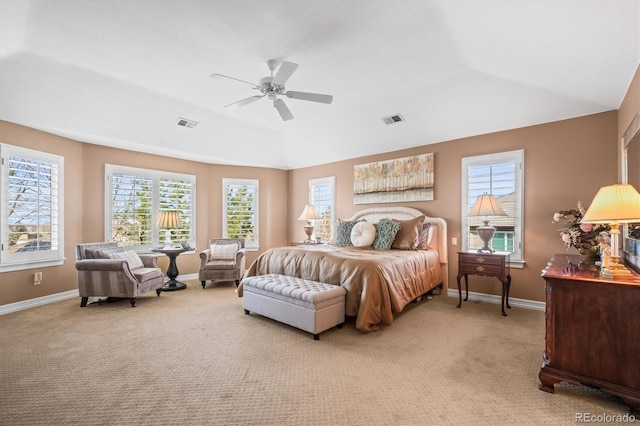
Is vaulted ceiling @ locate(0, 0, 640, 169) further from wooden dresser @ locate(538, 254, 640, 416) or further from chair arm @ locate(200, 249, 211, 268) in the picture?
chair arm @ locate(200, 249, 211, 268)

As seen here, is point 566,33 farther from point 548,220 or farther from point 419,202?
point 419,202

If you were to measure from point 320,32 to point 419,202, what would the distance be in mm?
3413

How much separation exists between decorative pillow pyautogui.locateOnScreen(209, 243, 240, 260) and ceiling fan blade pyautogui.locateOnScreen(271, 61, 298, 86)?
357cm

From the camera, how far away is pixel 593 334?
2.09 meters

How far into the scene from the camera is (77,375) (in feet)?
8.00

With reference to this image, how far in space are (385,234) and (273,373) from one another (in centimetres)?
285

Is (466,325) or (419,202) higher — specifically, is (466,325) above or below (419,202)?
below

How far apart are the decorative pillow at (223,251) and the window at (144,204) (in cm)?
93

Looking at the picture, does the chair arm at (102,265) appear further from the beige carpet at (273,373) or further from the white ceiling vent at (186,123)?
the white ceiling vent at (186,123)

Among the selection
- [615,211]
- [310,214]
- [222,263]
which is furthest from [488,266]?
[222,263]

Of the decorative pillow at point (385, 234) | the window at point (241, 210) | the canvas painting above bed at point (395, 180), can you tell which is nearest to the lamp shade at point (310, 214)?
the canvas painting above bed at point (395, 180)

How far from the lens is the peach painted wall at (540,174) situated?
12.4 feet

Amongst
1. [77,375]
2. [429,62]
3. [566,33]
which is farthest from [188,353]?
→ [566,33]

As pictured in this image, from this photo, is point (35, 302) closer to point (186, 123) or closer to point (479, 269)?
point (186, 123)
